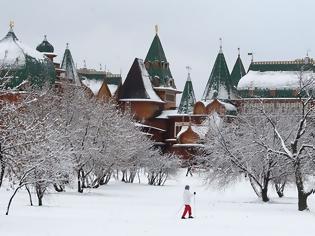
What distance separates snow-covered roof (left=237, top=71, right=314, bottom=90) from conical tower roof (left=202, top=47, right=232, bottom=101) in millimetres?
1574

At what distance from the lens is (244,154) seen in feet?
104

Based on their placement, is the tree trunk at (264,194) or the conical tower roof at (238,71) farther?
the conical tower roof at (238,71)

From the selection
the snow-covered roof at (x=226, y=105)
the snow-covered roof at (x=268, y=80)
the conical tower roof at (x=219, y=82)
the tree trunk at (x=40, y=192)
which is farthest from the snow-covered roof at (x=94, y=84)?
the tree trunk at (x=40, y=192)

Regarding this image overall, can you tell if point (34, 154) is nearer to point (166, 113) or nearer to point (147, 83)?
point (166, 113)

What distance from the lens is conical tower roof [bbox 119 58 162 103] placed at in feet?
264

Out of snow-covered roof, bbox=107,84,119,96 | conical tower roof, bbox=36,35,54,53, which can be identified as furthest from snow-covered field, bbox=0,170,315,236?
snow-covered roof, bbox=107,84,119,96

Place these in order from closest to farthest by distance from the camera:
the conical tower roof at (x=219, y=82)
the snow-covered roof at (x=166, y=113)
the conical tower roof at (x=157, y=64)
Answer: the conical tower roof at (x=219, y=82) < the snow-covered roof at (x=166, y=113) < the conical tower roof at (x=157, y=64)

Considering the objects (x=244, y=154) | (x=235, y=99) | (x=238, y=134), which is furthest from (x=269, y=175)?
(x=235, y=99)

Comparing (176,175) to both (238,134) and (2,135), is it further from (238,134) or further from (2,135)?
(2,135)

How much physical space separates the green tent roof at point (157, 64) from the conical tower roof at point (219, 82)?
7.02m

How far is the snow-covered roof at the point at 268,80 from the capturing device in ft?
256

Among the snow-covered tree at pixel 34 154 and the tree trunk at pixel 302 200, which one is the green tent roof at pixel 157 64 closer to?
the snow-covered tree at pixel 34 154

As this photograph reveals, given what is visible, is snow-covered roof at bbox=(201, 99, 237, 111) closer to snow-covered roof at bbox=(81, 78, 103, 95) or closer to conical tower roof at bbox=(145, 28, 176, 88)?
conical tower roof at bbox=(145, 28, 176, 88)

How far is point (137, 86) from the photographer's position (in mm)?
81375
